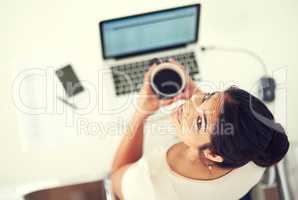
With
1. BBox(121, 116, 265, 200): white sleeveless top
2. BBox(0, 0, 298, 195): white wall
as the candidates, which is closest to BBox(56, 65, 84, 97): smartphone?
BBox(0, 0, 298, 195): white wall

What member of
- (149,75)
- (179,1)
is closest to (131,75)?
(149,75)

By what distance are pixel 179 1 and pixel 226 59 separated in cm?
20

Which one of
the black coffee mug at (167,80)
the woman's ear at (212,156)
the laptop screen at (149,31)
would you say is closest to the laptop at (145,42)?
the laptop screen at (149,31)

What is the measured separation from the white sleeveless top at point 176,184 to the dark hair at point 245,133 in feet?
0.22

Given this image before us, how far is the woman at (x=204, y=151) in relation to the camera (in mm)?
651

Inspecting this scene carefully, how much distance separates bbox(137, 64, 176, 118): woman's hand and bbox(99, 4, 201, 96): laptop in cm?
5

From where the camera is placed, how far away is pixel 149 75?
950 millimetres

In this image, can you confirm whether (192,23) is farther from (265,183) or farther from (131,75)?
(265,183)

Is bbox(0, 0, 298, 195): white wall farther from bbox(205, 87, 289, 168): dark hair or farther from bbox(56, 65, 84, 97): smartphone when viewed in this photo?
bbox(205, 87, 289, 168): dark hair

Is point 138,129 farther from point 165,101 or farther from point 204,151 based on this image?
point 204,151

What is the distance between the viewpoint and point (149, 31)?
40.1 inches

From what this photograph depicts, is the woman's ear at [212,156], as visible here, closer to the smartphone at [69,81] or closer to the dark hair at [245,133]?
the dark hair at [245,133]

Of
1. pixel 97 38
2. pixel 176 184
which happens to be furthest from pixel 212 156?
pixel 97 38

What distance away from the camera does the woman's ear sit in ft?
2.28
